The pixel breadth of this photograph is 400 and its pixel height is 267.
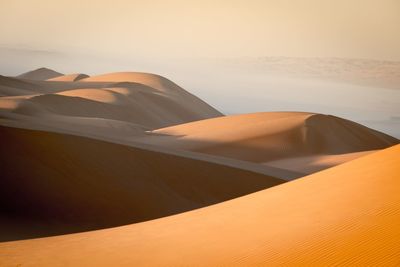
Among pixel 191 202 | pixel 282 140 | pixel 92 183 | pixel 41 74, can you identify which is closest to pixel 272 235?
pixel 191 202

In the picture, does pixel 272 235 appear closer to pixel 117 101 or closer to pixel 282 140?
pixel 282 140

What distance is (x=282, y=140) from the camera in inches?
1153

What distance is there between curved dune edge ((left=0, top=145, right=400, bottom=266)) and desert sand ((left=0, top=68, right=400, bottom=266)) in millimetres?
19

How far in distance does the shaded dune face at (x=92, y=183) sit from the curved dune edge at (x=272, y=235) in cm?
350

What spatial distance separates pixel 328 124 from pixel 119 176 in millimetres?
22270

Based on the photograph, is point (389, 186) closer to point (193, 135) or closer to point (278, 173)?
point (278, 173)

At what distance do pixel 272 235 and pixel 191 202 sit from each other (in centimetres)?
783

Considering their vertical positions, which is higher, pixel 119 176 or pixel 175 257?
pixel 175 257

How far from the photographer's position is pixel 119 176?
14.2 metres

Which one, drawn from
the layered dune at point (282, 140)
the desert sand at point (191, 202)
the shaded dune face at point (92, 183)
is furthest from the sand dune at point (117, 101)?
the shaded dune face at point (92, 183)

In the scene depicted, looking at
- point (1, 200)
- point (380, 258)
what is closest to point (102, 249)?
point (380, 258)

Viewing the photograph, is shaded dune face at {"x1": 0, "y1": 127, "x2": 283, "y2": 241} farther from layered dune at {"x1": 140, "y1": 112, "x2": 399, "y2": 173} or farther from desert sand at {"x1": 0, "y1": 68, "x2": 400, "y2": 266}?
layered dune at {"x1": 140, "y1": 112, "x2": 399, "y2": 173}

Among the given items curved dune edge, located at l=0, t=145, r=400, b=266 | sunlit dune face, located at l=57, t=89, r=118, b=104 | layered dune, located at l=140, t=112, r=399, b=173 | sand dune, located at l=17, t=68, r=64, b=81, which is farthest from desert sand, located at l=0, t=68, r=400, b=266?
sand dune, located at l=17, t=68, r=64, b=81

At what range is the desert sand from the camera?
575 centimetres
